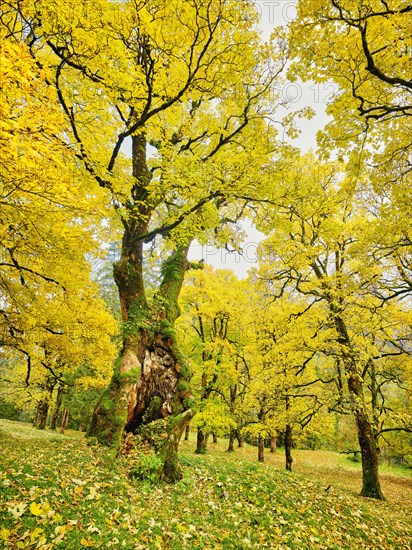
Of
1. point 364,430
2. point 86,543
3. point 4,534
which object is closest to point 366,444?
point 364,430

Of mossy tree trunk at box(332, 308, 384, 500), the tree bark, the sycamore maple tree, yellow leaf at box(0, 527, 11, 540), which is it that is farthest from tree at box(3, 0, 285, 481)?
mossy tree trunk at box(332, 308, 384, 500)

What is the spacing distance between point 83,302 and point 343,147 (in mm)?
8391

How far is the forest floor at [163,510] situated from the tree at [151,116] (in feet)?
3.11

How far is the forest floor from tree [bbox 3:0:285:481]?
948 millimetres

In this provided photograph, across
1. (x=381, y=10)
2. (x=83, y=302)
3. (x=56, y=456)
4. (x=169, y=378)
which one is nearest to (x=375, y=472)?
(x=169, y=378)

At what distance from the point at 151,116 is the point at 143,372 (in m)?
5.98

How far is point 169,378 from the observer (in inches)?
303

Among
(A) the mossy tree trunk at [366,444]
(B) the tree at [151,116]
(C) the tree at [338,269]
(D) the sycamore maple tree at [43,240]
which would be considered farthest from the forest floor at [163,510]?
(C) the tree at [338,269]

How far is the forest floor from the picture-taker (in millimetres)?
3324

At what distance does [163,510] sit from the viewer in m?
4.71

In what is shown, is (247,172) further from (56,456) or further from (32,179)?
(56,456)

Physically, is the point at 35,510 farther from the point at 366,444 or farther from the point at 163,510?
the point at 366,444

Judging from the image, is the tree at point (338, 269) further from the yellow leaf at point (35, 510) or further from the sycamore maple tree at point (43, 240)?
the yellow leaf at point (35, 510)

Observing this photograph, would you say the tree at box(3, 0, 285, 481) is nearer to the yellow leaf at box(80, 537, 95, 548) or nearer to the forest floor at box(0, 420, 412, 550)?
the forest floor at box(0, 420, 412, 550)
